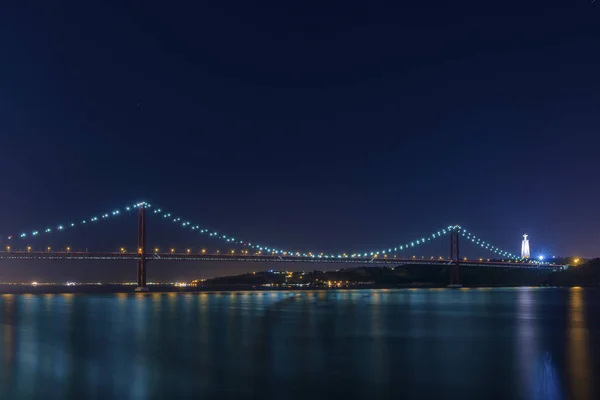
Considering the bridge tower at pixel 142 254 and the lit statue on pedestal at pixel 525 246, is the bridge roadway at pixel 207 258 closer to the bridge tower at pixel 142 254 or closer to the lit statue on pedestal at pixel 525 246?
the bridge tower at pixel 142 254

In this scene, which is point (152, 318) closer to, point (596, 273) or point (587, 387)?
point (587, 387)

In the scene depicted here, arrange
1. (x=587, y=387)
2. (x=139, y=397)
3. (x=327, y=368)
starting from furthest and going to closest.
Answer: (x=327, y=368) → (x=587, y=387) → (x=139, y=397)

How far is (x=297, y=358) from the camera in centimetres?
1583

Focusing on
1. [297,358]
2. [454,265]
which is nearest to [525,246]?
[454,265]

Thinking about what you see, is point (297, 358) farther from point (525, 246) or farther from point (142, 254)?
point (525, 246)

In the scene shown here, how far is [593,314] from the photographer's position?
108ft

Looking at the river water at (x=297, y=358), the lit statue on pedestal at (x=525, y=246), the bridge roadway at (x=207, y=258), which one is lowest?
the river water at (x=297, y=358)

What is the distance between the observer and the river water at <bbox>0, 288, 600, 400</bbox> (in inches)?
468

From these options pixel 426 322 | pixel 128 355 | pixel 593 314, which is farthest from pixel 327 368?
pixel 593 314

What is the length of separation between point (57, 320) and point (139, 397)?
18.7 metres

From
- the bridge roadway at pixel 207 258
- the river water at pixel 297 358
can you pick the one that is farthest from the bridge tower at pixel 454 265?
the river water at pixel 297 358

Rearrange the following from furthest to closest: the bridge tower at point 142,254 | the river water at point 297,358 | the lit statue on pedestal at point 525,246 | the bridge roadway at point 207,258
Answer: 1. the lit statue on pedestal at point 525,246
2. the bridge tower at point 142,254
3. the bridge roadway at point 207,258
4. the river water at point 297,358

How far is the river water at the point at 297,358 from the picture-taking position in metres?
11.9

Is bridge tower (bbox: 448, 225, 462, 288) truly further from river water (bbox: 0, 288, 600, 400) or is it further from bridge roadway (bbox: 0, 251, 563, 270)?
river water (bbox: 0, 288, 600, 400)
